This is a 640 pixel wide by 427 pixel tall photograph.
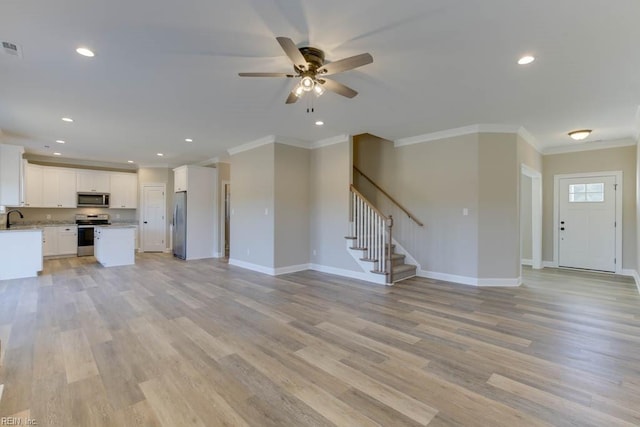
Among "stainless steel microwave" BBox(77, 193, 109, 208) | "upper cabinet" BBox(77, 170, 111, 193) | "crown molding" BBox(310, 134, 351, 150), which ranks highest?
"crown molding" BBox(310, 134, 351, 150)

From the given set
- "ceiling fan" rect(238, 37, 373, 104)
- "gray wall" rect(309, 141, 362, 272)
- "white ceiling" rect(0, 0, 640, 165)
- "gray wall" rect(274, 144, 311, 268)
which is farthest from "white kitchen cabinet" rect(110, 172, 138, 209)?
"ceiling fan" rect(238, 37, 373, 104)

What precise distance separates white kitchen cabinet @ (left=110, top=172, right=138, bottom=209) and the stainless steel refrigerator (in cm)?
187

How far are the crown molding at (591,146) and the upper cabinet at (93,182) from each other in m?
11.4

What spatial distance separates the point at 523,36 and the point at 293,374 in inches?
128

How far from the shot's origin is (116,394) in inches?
79.4

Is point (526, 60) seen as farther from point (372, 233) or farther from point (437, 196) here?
point (372, 233)

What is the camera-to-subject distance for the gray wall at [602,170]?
5.72 meters

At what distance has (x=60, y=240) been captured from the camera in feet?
25.6

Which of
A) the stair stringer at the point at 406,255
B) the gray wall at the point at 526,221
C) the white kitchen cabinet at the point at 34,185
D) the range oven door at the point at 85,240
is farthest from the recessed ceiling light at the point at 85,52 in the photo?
the gray wall at the point at 526,221

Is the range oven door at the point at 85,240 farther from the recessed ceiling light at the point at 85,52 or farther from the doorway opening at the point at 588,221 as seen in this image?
the doorway opening at the point at 588,221

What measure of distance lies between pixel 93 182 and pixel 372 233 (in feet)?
26.5

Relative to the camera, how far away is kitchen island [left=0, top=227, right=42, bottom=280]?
5328 millimetres

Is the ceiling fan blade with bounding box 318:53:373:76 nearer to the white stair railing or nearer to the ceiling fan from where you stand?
the ceiling fan

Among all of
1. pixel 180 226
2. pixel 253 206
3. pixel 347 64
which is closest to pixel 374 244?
pixel 253 206
